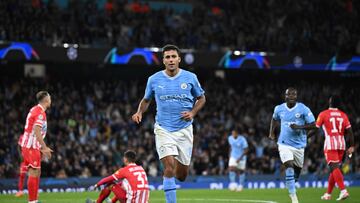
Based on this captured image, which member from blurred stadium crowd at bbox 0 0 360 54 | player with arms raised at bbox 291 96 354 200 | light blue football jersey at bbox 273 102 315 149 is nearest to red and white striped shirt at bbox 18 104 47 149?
light blue football jersey at bbox 273 102 315 149

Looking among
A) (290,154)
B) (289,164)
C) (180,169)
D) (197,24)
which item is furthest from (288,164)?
(197,24)

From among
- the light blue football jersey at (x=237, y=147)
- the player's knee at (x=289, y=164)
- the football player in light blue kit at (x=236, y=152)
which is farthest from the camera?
the light blue football jersey at (x=237, y=147)

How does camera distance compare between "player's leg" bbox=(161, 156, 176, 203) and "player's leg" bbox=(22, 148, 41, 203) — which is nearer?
"player's leg" bbox=(161, 156, 176, 203)

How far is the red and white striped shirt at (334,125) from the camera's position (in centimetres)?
1605

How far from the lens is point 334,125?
16156 mm

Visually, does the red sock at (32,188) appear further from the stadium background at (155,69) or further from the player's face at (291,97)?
the stadium background at (155,69)

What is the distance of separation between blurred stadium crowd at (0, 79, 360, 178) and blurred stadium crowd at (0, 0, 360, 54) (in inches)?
101

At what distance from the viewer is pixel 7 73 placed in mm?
30562

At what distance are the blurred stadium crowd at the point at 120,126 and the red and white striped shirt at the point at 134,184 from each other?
1425cm

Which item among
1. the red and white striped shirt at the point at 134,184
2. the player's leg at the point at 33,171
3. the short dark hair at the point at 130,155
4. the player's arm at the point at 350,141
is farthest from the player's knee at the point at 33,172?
the player's arm at the point at 350,141

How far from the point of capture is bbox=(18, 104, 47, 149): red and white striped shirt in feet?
42.0

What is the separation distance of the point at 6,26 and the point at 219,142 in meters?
10.4

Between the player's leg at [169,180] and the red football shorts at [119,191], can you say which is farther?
the red football shorts at [119,191]

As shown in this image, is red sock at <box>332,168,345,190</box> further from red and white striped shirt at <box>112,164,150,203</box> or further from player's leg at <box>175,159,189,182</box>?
player's leg at <box>175,159,189,182</box>
